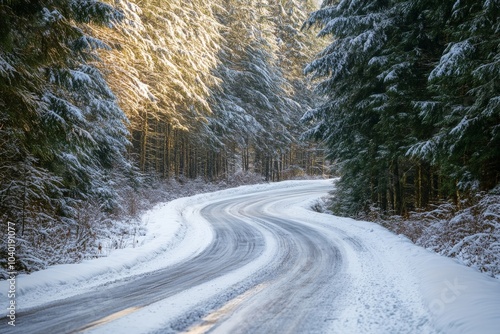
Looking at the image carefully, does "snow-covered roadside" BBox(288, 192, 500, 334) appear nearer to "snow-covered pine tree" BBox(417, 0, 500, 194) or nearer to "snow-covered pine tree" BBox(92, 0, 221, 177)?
"snow-covered pine tree" BBox(417, 0, 500, 194)

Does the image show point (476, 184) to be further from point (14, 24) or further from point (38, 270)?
point (14, 24)

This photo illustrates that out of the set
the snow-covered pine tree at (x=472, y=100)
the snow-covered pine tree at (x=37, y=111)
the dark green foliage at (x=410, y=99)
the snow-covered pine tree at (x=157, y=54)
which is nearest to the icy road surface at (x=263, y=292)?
the snow-covered pine tree at (x=37, y=111)

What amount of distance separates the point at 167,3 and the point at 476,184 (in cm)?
1577

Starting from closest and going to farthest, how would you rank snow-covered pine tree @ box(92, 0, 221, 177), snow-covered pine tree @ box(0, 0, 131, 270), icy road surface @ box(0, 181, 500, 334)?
1. icy road surface @ box(0, 181, 500, 334)
2. snow-covered pine tree @ box(0, 0, 131, 270)
3. snow-covered pine tree @ box(92, 0, 221, 177)

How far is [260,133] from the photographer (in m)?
32.8

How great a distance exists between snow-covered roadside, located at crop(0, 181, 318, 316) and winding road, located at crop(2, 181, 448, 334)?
317 mm

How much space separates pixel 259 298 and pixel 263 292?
10.5 inches

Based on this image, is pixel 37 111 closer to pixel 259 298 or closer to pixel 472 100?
pixel 259 298

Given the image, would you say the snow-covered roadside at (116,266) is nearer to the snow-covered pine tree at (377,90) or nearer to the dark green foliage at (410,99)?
the dark green foliage at (410,99)

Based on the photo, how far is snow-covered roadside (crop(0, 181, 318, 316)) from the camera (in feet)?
14.4

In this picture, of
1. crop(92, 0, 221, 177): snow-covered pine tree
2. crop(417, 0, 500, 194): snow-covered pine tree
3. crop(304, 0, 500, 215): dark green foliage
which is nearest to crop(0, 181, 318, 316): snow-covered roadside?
crop(92, 0, 221, 177): snow-covered pine tree

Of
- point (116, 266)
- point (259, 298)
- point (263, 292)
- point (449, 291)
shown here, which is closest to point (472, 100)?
point (449, 291)

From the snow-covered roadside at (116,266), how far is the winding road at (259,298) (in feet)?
1.04

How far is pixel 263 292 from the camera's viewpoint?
4.65 metres
